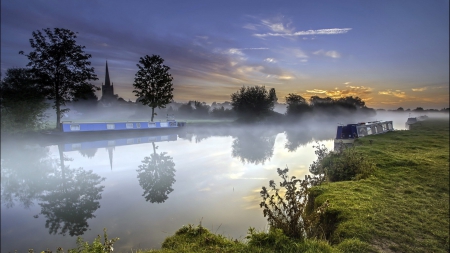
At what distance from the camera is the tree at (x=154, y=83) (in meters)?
35.1

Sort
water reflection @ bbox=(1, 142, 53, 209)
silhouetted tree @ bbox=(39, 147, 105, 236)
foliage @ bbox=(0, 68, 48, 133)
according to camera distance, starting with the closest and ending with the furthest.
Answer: silhouetted tree @ bbox=(39, 147, 105, 236) < water reflection @ bbox=(1, 142, 53, 209) < foliage @ bbox=(0, 68, 48, 133)

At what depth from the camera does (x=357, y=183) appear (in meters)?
6.56

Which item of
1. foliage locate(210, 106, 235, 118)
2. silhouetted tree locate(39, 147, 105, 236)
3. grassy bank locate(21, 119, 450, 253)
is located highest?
foliage locate(210, 106, 235, 118)

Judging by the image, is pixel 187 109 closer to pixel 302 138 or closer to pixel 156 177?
pixel 302 138

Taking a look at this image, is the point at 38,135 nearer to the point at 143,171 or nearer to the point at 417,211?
the point at 143,171

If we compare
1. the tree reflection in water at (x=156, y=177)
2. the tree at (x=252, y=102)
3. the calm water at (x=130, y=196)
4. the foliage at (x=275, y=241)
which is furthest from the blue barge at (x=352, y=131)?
the tree at (x=252, y=102)

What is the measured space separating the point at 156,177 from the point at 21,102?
20.8 m

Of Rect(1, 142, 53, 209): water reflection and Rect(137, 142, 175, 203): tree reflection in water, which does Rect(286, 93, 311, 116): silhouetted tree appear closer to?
Rect(137, 142, 175, 203): tree reflection in water

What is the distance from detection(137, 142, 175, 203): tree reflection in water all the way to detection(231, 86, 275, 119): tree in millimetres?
37243

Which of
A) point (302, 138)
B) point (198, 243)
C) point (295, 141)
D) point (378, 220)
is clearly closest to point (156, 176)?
point (198, 243)

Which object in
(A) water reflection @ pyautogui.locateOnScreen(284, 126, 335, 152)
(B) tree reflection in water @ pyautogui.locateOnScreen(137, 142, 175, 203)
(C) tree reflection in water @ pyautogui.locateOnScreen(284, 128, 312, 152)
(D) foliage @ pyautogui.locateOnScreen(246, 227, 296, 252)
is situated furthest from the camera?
(A) water reflection @ pyautogui.locateOnScreen(284, 126, 335, 152)

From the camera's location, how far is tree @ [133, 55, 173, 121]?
115 feet

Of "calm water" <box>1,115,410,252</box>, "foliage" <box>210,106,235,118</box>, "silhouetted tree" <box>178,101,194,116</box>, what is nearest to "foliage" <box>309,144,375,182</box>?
"calm water" <box>1,115,410,252</box>

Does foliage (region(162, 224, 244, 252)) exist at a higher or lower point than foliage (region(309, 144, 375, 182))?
lower
